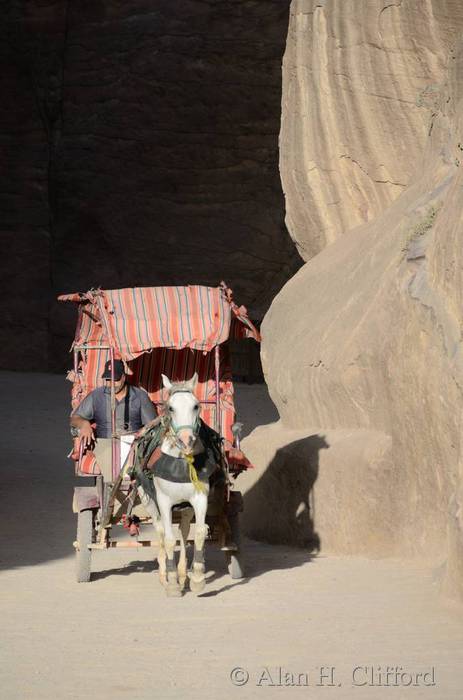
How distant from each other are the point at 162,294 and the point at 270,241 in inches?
762

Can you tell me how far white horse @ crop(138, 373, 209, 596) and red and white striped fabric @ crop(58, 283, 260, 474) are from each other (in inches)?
66.7

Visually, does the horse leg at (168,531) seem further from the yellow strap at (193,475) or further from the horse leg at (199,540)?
the yellow strap at (193,475)

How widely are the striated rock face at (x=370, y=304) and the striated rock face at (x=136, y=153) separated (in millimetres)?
13413

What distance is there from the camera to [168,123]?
2959cm

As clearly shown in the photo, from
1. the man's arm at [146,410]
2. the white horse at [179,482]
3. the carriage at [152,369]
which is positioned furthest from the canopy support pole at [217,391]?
the white horse at [179,482]

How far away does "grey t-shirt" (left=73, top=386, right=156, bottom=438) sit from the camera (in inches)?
377

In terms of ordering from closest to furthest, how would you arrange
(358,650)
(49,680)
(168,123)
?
(49,680)
(358,650)
(168,123)

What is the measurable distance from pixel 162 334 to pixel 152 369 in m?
0.87

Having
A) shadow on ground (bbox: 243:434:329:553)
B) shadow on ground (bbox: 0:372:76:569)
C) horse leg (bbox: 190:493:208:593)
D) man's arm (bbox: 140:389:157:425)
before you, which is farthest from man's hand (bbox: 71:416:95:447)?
shadow on ground (bbox: 243:434:329:553)

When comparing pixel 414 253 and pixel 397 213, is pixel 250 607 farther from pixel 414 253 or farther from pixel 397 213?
pixel 397 213

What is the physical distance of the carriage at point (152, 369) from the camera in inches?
357

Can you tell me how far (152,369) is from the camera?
1095cm

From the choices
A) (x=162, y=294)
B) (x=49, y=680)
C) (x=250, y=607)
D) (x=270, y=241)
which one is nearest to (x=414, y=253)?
(x=162, y=294)

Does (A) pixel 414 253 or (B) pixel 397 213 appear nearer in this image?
(A) pixel 414 253
